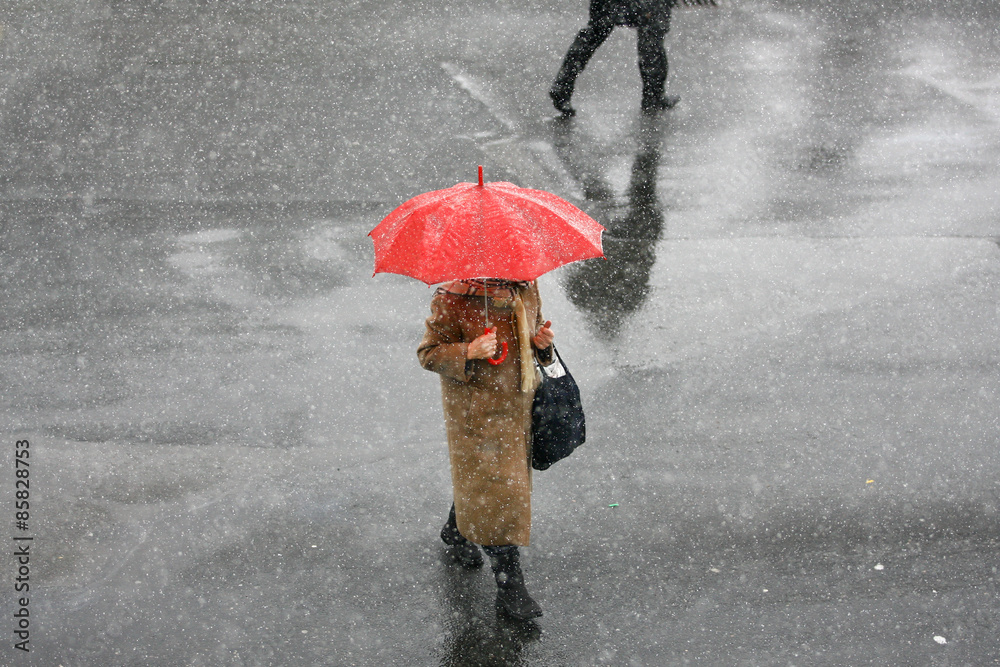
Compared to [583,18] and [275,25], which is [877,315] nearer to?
[583,18]

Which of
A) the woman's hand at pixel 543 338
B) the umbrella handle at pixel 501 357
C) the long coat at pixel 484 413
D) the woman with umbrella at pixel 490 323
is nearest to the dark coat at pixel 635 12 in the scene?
the woman with umbrella at pixel 490 323

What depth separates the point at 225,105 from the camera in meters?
8.44

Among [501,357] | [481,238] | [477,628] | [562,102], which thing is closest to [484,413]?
[501,357]

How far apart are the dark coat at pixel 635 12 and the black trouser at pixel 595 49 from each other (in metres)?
0.04

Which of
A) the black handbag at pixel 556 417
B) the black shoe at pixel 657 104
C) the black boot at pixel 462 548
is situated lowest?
the black boot at pixel 462 548

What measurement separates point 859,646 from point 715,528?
90 cm

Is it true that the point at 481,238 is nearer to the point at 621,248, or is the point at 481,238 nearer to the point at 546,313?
the point at 546,313

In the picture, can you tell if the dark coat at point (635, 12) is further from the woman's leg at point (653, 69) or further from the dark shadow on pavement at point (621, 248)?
the dark shadow on pavement at point (621, 248)

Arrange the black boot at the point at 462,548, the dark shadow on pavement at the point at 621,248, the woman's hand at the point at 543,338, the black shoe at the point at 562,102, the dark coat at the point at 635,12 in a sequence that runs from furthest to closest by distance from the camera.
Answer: the black shoe at the point at 562,102 < the dark coat at the point at 635,12 < the dark shadow on pavement at the point at 621,248 < the black boot at the point at 462,548 < the woman's hand at the point at 543,338

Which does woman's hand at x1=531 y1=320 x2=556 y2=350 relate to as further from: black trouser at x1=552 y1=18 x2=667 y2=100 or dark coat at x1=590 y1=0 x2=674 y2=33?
dark coat at x1=590 y1=0 x2=674 y2=33

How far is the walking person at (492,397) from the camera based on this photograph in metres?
3.75

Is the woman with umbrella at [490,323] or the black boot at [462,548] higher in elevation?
the woman with umbrella at [490,323]

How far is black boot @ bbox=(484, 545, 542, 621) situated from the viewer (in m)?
4.18

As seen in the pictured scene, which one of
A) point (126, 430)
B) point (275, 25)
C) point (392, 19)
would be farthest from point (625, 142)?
point (126, 430)
